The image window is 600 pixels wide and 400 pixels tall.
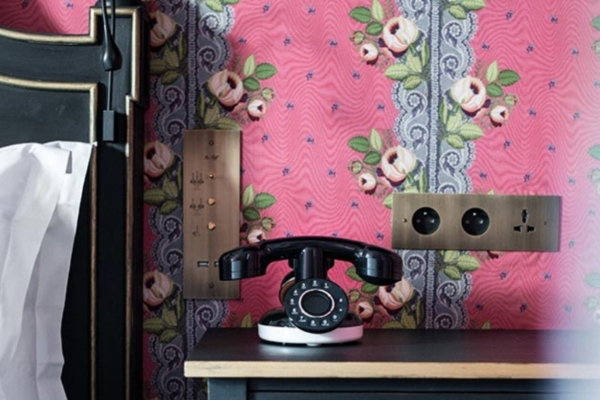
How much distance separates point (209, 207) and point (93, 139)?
0.23 m

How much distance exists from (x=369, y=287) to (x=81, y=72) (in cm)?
63

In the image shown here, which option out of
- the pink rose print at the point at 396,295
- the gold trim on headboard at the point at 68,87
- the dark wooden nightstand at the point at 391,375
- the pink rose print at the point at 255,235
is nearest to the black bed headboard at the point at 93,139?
the gold trim on headboard at the point at 68,87

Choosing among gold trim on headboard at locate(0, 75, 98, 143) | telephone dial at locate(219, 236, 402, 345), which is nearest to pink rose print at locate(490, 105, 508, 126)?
telephone dial at locate(219, 236, 402, 345)

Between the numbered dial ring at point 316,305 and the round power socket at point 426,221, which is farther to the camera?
the round power socket at point 426,221

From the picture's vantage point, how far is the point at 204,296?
1484mm

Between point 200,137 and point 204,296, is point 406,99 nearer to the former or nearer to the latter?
point 200,137

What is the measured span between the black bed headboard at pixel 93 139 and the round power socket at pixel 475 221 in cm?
59

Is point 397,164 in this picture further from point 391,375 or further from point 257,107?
point 391,375

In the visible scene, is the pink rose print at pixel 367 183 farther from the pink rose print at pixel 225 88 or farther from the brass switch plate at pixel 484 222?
the pink rose print at pixel 225 88

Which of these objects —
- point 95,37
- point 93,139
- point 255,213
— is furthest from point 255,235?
point 95,37

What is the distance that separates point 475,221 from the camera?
149 centimetres

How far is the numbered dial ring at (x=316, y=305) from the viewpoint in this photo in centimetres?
118

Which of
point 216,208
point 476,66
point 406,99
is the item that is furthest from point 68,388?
point 476,66

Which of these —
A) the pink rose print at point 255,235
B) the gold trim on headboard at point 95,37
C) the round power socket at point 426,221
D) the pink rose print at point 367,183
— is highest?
the gold trim on headboard at point 95,37
